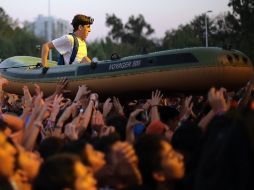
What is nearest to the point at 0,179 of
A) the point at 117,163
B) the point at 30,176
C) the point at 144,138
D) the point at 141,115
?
the point at 30,176

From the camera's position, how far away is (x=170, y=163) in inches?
182

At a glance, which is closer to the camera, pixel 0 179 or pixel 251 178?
pixel 251 178

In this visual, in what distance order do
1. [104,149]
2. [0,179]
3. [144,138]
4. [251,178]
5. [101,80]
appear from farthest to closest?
1. [101,80]
2. [104,149]
3. [144,138]
4. [0,179]
5. [251,178]

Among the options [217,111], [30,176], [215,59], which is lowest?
[30,176]

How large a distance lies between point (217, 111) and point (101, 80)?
4.03 meters

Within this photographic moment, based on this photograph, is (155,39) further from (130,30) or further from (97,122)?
(97,122)

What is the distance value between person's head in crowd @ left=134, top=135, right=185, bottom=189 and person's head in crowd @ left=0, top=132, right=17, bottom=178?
100cm

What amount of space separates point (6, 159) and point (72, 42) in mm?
6322

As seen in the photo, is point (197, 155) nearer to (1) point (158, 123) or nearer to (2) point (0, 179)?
(1) point (158, 123)

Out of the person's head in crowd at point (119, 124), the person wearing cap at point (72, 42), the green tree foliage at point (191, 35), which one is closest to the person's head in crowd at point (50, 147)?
the person's head in crowd at point (119, 124)

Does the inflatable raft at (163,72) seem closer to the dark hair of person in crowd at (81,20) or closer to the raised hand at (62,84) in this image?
the raised hand at (62,84)

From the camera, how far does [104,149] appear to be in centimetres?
517

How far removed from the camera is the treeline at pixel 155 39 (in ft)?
127

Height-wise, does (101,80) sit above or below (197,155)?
above
